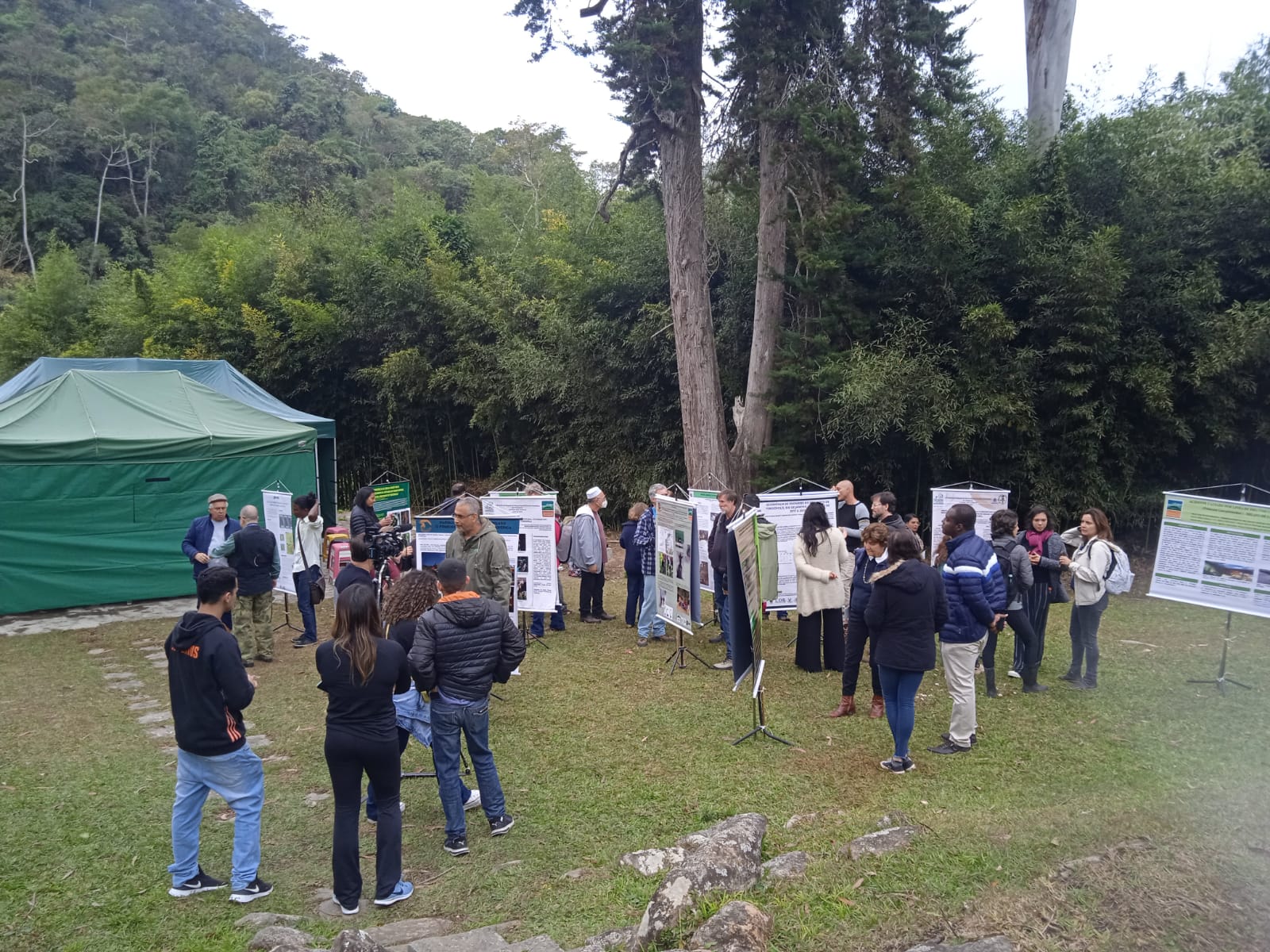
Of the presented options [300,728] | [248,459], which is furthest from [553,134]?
[300,728]

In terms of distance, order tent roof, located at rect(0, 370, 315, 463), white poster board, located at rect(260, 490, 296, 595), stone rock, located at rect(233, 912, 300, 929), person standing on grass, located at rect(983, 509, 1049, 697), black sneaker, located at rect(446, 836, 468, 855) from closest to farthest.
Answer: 1. stone rock, located at rect(233, 912, 300, 929)
2. black sneaker, located at rect(446, 836, 468, 855)
3. person standing on grass, located at rect(983, 509, 1049, 697)
4. white poster board, located at rect(260, 490, 296, 595)
5. tent roof, located at rect(0, 370, 315, 463)

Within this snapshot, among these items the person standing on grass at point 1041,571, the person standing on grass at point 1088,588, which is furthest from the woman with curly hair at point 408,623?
the person standing on grass at point 1088,588

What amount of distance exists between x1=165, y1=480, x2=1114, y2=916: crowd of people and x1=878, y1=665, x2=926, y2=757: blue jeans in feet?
0.03

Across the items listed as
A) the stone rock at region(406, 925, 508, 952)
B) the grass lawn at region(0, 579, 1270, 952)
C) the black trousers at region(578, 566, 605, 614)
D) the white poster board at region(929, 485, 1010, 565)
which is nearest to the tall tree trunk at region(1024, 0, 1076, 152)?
the white poster board at region(929, 485, 1010, 565)

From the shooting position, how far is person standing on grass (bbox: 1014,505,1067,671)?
6.97 meters

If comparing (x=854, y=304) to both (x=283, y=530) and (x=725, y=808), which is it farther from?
(x=725, y=808)

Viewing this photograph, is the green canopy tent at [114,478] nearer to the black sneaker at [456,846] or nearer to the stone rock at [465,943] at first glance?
the black sneaker at [456,846]

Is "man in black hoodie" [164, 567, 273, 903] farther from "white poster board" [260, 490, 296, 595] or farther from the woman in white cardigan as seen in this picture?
"white poster board" [260, 490, 296, 595]

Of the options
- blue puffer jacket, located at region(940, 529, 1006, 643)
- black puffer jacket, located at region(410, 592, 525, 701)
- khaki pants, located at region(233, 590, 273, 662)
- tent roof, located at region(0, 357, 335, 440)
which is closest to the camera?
black puffer jacket, located at region(410, 592, 525, 701)

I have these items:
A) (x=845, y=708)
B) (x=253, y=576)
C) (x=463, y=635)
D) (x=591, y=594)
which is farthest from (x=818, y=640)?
(x=253, y=576)

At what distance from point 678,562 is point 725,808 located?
306 cm

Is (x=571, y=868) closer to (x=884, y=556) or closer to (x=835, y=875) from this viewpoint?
(x=835, y=875)

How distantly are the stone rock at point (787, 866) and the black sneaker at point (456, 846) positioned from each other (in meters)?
1.54

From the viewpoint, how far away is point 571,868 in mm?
4207
